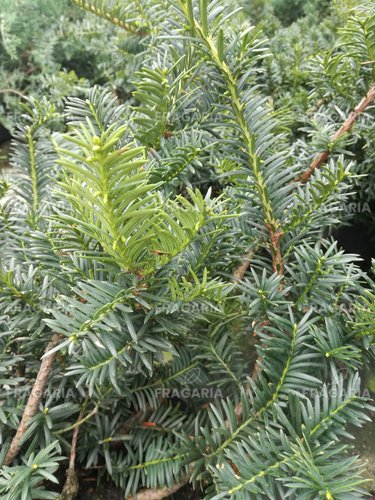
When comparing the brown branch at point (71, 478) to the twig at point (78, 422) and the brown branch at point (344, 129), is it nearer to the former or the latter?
the twig at point (78, 422)

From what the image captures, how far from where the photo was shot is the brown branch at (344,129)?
779 millimetres

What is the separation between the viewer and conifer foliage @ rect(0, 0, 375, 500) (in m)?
0.55

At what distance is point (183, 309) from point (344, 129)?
458mm

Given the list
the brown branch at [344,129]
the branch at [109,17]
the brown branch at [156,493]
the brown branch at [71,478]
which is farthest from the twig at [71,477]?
the branch at [109,17]

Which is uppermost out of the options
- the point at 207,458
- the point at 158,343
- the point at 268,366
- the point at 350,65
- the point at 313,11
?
the point at 313,11

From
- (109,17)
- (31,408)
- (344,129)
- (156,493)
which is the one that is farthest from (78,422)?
(109,17)

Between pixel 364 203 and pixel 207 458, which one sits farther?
pixel 364 203

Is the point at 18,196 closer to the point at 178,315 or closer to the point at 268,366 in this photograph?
the point at 178,315

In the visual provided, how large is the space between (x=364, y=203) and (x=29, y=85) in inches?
68.2

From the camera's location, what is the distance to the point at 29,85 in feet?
7.02

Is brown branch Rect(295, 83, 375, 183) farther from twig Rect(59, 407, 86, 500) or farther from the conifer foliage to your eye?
twig Rect(59, 407, 86, 500)

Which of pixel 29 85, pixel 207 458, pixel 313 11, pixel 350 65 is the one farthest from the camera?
pixel 29 85

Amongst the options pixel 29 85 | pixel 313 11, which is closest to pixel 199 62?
pixel 313 11

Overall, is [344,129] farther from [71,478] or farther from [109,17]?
[109,17]
